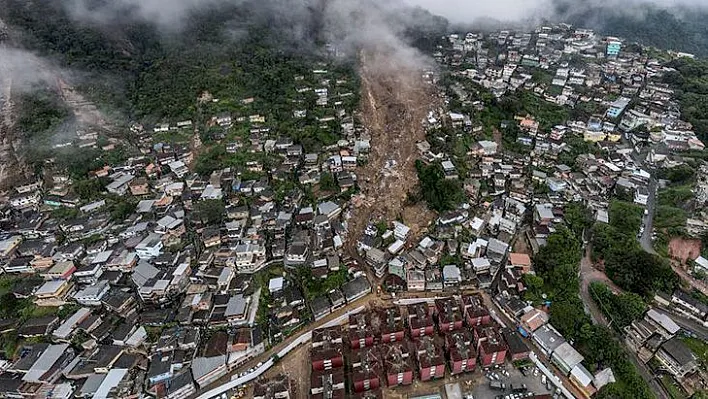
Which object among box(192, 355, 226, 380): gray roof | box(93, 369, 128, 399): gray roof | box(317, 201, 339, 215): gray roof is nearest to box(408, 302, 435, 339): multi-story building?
box(192, 355, 226, 380): gray roof

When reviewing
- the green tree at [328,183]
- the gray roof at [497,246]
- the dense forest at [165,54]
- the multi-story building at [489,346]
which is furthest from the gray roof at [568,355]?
the dense forest at [165,54]

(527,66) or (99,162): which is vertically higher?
(527,66)

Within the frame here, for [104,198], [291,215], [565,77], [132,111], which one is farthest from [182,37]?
[565,77]

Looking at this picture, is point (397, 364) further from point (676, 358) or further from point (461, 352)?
point (676, 358)

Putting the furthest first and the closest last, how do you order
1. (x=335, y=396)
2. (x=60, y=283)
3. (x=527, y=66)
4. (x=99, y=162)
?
(x=527, y=66), (x=99, y=162), (x=60, y=283), (x=335, y=396)

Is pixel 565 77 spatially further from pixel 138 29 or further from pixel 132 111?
pixel 138 29

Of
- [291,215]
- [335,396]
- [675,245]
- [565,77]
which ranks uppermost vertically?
[565,77]
